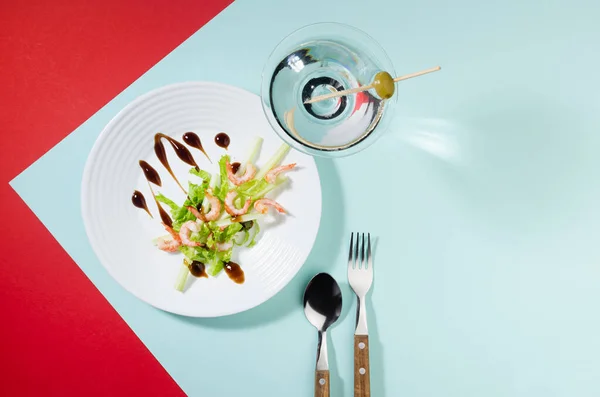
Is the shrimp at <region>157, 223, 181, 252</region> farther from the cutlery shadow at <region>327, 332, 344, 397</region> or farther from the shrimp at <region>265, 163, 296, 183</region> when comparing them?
the cutlery shadow at <region>327, 332, 344, 397</region>

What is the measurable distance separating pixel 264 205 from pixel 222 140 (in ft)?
1.03

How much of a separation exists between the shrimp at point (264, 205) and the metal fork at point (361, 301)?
328mm

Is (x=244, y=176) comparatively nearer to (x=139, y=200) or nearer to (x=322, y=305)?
(x=139, y=200)

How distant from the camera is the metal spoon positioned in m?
2.15

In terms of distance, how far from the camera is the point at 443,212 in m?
2.26

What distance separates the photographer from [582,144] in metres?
2.31

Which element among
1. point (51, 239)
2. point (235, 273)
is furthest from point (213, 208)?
point (51, 239)

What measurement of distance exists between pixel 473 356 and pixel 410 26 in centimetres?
137

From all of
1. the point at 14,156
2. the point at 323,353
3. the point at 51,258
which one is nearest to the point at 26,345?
the point at 51,258

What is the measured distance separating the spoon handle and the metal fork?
11cm

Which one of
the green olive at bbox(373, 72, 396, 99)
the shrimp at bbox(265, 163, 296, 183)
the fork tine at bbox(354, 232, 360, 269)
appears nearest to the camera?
the green olive at bbox(373, 72, 396, 99)

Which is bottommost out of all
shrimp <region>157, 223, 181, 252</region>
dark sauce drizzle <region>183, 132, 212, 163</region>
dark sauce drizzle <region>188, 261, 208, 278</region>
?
dark sauce drizzle <region>188, 261, 208, 278</region>

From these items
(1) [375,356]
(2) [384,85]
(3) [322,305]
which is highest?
(2) [384,85]

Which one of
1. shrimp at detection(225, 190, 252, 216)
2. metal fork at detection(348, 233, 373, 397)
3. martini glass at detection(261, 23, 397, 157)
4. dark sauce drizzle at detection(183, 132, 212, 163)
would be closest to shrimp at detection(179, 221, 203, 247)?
shrimp at detection(225, 190, 252, 216)
